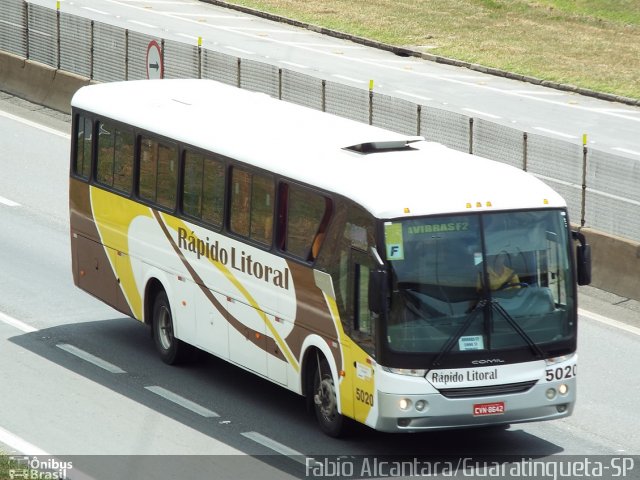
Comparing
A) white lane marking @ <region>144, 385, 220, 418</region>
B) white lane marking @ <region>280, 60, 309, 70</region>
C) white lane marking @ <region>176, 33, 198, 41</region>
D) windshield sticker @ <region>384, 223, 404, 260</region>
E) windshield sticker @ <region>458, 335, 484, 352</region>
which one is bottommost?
white lane marking @ <region>280, 60, 309, 70</region>

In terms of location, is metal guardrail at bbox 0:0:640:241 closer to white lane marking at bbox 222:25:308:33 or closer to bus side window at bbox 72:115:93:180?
bus side window at bbox 72:115:93:180

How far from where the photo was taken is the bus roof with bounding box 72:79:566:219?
13992 millimetres

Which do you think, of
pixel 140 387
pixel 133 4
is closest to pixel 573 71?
pixel 133 4

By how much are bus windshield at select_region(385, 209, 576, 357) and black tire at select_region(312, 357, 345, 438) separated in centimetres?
127

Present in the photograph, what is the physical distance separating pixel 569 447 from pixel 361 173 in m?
3.25

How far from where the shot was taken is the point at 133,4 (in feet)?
162

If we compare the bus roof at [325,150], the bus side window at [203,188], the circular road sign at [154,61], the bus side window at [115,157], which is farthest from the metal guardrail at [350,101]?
the bus side window at [203,188]

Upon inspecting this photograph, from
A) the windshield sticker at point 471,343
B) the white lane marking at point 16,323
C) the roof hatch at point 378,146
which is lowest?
the white lane marking at point 16,323

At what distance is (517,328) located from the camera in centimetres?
1395

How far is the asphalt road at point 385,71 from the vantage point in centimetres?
Answer: 3512

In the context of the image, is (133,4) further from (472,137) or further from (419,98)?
(472,137)

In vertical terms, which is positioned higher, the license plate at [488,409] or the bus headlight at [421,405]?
the bus headlight at [421,405]

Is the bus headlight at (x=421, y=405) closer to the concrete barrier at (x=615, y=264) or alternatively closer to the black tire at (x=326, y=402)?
the black tire at (x=326, y=402)

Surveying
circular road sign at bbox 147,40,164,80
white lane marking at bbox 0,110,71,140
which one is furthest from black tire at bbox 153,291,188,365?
circular road sign at bbox 147,40,164,80
